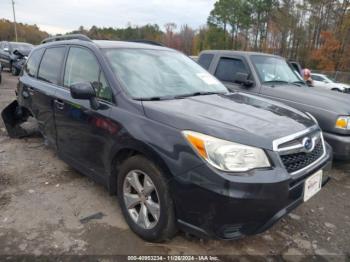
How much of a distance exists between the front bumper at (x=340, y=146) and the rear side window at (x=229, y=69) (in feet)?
6.37

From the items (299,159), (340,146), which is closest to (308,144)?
(299,159)

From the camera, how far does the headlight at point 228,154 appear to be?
213cm

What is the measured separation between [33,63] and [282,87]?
4034mm

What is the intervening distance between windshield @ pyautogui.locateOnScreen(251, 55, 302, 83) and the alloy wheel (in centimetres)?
347

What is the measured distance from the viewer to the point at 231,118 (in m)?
2.47

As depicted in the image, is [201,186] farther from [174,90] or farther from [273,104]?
[273,104]

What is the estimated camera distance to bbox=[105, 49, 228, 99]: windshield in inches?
116

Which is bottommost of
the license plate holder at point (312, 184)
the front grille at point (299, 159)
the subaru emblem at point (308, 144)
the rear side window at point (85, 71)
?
the license plate holder at point (312, 184)

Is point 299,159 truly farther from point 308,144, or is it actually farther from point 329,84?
point 329,84

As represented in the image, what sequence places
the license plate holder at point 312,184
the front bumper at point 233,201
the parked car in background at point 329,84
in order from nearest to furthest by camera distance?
the front bumper at point 233,201 → the license plate holder at point 312,184 → the parked car in background at point 329,84

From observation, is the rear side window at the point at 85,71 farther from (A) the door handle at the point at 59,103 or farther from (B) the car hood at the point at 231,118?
(B) the car hood at the point at 231,118

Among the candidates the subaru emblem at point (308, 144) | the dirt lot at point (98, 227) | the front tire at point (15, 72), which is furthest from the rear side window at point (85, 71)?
the front tire at point (15, 72)

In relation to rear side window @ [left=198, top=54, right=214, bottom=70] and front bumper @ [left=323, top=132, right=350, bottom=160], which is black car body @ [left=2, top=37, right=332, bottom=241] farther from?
rear side window @ [left=198, top=54, right=214, bottom=70]

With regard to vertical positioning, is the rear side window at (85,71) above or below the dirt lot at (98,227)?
above
